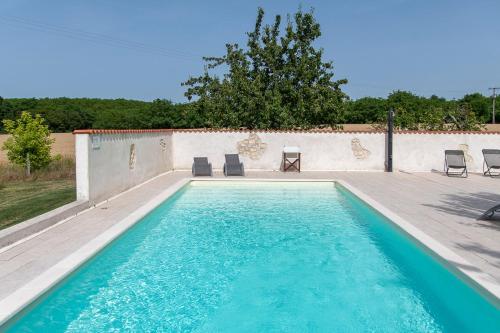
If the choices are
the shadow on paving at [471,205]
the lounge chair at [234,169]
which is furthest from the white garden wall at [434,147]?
the lounge chair at [234,169]

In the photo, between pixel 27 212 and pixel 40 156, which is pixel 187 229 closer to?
pixel 27 212

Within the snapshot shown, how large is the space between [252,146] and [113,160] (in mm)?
7798

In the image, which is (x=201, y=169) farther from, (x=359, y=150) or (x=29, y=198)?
(x=359, y=150)

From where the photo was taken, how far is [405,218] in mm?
8023

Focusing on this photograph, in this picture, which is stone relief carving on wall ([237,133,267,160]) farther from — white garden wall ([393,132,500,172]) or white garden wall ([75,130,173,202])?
white garden wall ([393,132,500,172])

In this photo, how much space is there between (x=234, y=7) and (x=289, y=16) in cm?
353

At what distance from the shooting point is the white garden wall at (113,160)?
9.00 meters

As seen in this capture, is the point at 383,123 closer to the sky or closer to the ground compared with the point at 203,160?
closer to the sky

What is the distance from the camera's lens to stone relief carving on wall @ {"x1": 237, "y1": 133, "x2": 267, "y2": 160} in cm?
1755

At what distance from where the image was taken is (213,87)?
25703 mm

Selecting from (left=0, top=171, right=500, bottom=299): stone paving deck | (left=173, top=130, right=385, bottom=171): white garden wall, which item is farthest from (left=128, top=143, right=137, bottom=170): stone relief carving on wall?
(left=173, top=130, right=385, bottom=171): white garden wall

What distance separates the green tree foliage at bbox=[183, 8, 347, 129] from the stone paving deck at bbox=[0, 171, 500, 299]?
7.43m

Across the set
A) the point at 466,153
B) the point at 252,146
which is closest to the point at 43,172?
the point at 252,146

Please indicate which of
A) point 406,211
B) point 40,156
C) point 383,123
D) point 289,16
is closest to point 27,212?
point 406,211
